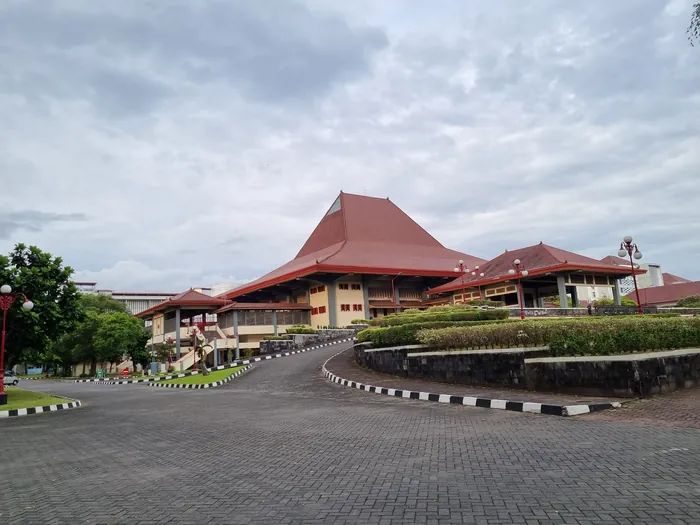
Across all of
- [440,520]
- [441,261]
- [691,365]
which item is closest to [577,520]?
[440,520]

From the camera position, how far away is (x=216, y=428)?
7.06 metres

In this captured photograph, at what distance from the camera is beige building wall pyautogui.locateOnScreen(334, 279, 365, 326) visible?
33.7m

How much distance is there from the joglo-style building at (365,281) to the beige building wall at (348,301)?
68 millimetres

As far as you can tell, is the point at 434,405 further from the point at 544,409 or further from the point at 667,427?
the point at 667,427

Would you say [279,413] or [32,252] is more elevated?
[32,252]

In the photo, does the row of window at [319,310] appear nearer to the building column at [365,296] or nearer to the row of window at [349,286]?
the row of window at [349,286]

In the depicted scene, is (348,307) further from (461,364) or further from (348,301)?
(461,364)

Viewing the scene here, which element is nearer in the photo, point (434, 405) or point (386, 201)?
point (434, 405)

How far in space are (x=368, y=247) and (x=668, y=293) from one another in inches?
1369

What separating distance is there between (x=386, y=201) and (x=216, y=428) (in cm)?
3632

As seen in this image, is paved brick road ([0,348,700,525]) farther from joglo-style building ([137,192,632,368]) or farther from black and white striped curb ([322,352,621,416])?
joglo-style building ([137,192,632,368])

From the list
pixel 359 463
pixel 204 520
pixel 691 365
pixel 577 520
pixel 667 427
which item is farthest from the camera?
pixel 691 365

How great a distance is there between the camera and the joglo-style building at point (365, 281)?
31.0 m

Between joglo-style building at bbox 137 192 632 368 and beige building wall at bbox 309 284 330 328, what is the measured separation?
2.6 inches
